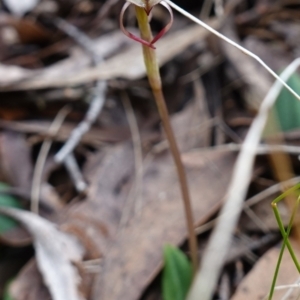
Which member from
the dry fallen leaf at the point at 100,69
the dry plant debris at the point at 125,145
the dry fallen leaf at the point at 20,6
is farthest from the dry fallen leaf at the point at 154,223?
the dry fallen leaf at the point at 20,6

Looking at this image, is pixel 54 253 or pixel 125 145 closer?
pixel 54 253

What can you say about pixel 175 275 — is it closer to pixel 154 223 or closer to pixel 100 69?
pixel 154 223

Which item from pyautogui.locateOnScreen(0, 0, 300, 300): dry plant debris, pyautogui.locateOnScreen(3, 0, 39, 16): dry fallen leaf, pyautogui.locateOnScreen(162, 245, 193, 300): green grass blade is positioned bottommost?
pyautogui.locateOnScreen(162, 245, 193, 300): green grass blade

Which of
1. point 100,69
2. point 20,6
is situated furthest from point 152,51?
point 20,6

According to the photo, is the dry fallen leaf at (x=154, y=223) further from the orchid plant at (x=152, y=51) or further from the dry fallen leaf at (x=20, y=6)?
the dry fallen leaf at (x=20, y=6)

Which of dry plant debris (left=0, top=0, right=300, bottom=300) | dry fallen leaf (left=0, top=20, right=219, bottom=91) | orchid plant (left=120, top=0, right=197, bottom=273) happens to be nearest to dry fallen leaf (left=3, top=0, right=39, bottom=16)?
dry plant debris (left=0, top=0, right=300, bottom=300)

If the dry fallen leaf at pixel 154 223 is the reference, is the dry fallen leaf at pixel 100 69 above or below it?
above

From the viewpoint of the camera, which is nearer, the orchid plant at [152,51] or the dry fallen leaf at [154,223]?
the orchid plant at [152,51]

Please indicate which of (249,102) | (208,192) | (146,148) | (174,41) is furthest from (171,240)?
(174,41)

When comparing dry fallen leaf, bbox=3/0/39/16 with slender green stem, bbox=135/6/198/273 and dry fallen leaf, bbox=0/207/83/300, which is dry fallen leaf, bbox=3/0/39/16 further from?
slender green stem, bbox=135/6/198/273

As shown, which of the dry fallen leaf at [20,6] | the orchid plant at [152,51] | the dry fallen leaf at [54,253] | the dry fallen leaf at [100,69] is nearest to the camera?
the orchid plant at [152,51]
